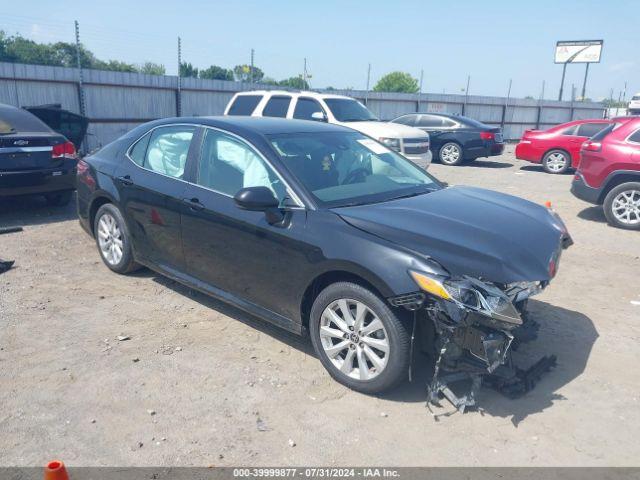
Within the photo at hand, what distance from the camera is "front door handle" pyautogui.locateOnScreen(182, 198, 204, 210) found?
4453mm

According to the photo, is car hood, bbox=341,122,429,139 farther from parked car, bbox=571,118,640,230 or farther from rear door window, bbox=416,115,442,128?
rear door window, bbox=416,115,442,128

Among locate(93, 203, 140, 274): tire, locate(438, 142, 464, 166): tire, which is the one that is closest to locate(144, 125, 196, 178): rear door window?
locate(93, 203, 140, 274): tire

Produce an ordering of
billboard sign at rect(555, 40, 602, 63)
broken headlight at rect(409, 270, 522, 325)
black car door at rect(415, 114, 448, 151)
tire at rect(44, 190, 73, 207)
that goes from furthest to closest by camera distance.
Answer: billboard sign at rect(555, 40, 602, 63) → black car door at rect(415, 114, 448, 151) → tire at rect(44, 190, 73, 207) → broken headlight at rect(409, 270, 522, 325)

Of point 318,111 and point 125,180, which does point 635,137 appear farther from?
point 125,180

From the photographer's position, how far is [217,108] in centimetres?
1719

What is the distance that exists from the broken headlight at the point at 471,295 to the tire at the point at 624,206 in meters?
6.34

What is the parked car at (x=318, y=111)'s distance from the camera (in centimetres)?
Result: 1115

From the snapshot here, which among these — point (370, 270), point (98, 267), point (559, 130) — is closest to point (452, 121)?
point (559, 130)

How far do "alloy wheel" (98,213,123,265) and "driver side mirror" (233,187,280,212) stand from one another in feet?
7.22

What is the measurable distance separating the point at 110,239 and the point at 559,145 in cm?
1320

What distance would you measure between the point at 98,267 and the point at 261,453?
3.78m

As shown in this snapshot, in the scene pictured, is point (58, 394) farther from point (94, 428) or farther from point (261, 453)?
point (261, 453)

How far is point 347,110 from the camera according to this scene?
466 inches

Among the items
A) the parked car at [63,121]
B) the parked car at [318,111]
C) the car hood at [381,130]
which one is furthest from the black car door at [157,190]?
the car hood at [381,130]
